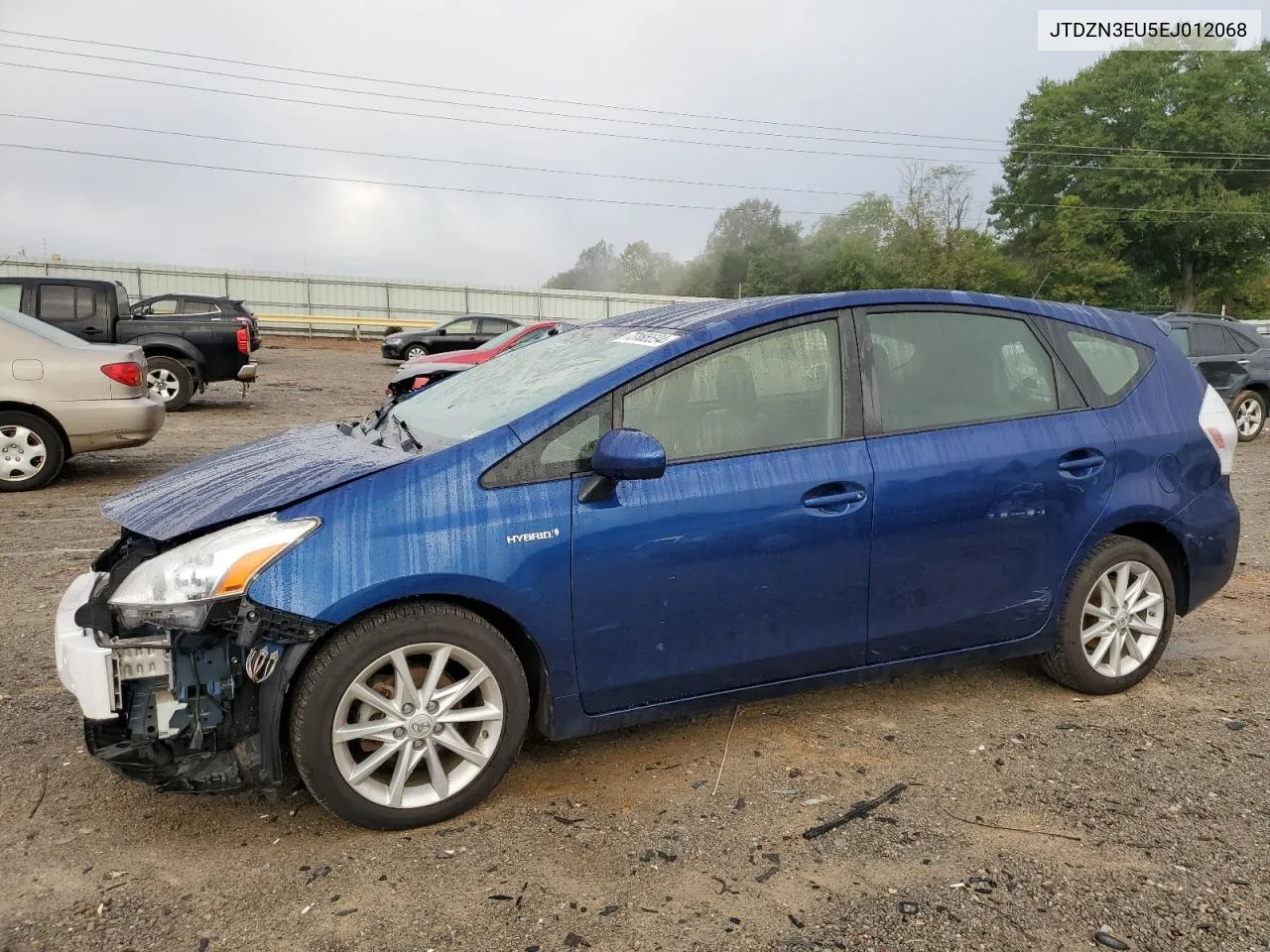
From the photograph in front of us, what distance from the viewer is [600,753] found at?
3.54m

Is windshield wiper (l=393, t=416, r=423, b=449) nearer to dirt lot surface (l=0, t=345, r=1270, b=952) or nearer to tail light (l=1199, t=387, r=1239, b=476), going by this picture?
dirt lot surface (l=0, t=345, r=1270, b=952)

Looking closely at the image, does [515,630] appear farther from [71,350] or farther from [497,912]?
[71,350]

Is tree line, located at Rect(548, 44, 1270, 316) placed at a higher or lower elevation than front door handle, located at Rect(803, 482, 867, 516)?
higher

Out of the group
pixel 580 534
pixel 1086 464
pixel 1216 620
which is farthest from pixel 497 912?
pixel 1216 620

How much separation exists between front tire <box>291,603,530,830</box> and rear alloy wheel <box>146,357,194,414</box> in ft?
40.5

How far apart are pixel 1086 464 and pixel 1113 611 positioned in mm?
661

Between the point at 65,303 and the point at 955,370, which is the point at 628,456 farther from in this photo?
the point at 65,303

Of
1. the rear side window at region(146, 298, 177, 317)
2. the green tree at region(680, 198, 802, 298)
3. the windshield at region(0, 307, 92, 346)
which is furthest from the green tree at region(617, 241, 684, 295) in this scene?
the windshield at region(0, 307, 92, 346)

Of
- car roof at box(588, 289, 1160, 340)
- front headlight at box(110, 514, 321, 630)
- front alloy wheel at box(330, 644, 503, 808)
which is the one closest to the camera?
front headlight at box(110, 514, 321, 630)

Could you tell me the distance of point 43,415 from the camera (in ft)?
26.7

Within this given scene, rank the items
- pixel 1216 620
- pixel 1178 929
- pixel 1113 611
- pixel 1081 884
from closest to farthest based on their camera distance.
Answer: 1. pixel 1178 929
2. pixel 1081 884
3. pixel 1113 611
4. pixel 1216 620

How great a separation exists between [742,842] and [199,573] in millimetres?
1751

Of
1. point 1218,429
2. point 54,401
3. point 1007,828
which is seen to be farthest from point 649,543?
point 54,401

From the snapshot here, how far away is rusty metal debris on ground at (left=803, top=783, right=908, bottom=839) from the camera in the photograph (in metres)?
3.01
